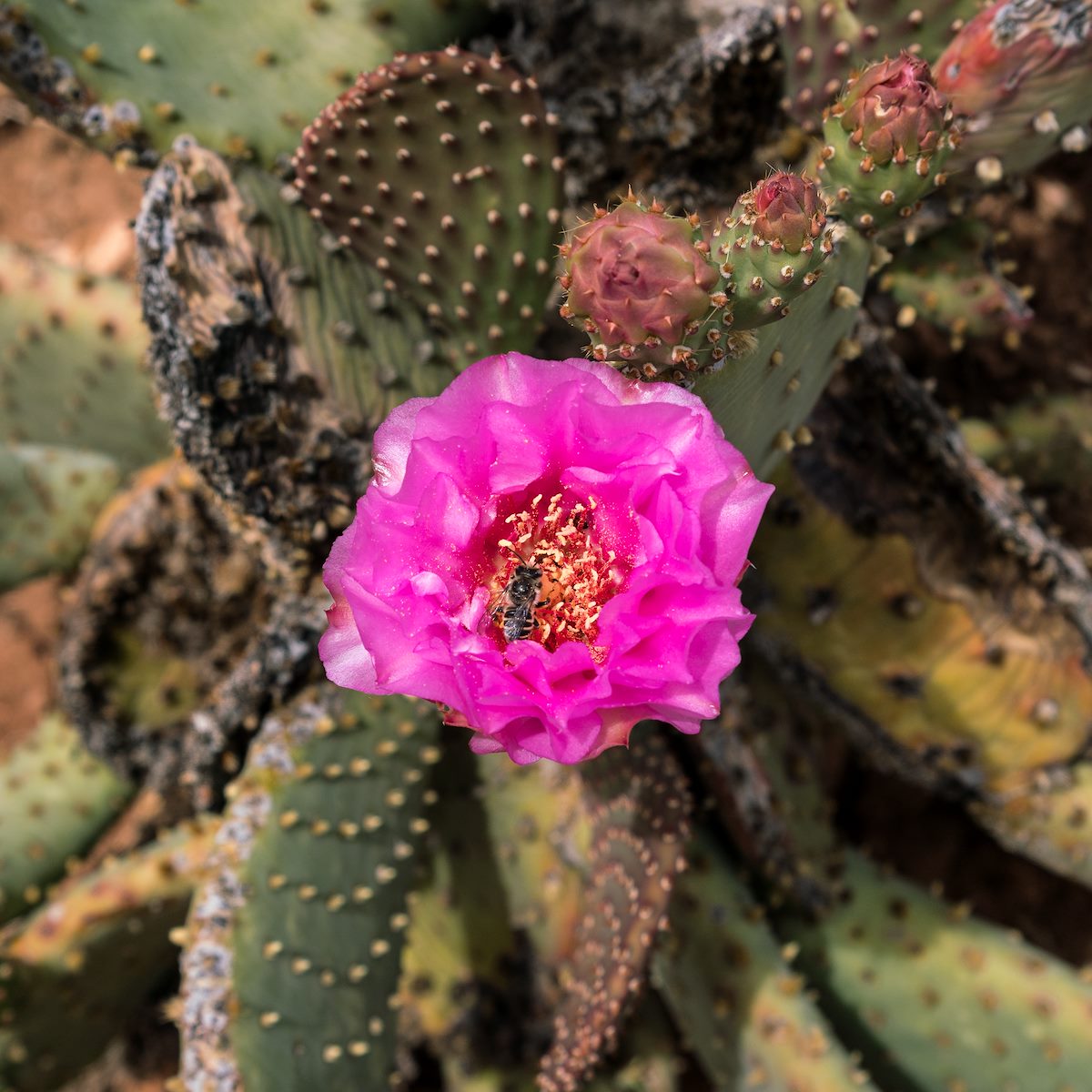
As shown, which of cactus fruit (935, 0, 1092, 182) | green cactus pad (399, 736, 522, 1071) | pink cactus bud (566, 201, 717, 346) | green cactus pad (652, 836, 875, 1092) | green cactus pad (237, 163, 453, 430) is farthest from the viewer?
green cactus pad (399, 736, 522, 1071)

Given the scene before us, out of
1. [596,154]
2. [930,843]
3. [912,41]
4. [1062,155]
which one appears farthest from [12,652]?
[1062,155]

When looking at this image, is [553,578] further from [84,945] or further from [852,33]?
[84,945]

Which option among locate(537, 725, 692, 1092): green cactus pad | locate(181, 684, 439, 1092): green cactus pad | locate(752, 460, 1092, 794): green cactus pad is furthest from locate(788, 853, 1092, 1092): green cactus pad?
locate(181, 684, 439, 1092): green cactus pad

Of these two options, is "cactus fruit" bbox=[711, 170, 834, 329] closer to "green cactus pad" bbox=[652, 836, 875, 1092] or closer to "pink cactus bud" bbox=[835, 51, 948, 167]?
"pink cactus bud" bbox=[835, 51, 948, 167]

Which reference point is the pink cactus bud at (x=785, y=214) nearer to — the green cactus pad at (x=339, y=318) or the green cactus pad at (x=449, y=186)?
the green cactus pad at (x=449, y=186)

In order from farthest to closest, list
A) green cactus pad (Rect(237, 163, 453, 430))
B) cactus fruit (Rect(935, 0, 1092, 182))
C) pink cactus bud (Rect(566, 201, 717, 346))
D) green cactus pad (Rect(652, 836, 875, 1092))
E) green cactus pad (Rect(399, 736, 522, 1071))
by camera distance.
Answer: green cactus pad (Rect(399, 736, 522, 1071)) → green cactus pad (Rect(652, 836, 875, 1092)) → green cactus pad (Rect(237, 163, 453, 430)) → cactus fruit (Rect(935, 0, 1092, 182)) → pink cactus bud (Rect(566, 201, 717, 346))

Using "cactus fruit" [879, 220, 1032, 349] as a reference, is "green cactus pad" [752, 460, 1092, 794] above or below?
below

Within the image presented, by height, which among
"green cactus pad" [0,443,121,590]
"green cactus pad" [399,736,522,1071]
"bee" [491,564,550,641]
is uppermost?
"bee" [491,564,550,641]
